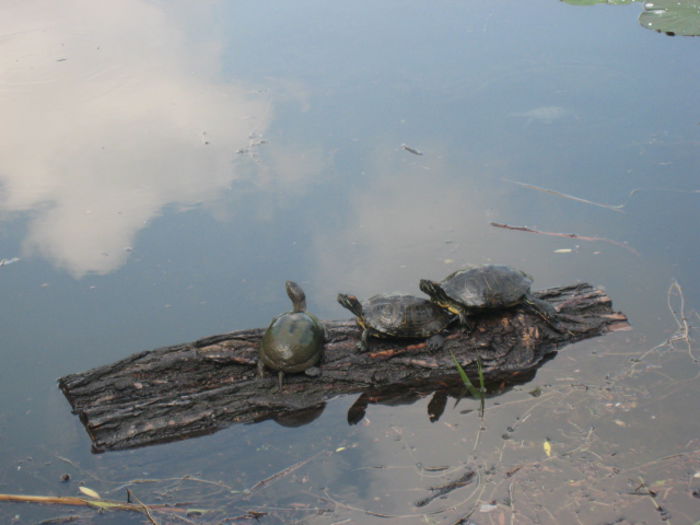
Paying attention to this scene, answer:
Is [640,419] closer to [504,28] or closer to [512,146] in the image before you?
[512,146]

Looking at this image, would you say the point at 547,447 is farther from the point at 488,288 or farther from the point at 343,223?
the point at 343,223

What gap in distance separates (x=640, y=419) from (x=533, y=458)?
718 millimetres

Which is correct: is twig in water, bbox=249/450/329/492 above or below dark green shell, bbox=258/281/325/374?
below

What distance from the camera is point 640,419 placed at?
394 cm

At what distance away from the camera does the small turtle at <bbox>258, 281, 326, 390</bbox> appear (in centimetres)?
392

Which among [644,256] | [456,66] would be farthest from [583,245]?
[456,66]

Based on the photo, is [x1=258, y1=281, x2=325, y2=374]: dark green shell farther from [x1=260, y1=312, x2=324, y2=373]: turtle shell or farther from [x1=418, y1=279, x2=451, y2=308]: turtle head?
[x1=418, y1=279, x2=451, y2=308]: turtle head

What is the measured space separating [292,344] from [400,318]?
689mm

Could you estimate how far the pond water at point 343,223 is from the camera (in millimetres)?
3674

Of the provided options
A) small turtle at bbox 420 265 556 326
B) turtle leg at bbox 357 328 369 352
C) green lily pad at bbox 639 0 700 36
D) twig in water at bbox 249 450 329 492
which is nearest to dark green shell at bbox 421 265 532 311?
small turtle at bbox 420 265 556 326

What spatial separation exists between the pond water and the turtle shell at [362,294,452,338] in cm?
43

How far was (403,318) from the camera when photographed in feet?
13.7

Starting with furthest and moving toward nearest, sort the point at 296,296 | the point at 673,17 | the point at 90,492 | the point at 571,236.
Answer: the point at 673,17 → the point at 571,236 → the point at 296,296 → the point at 90,492

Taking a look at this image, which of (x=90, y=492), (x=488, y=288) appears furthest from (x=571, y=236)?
(x=90, y=492)
